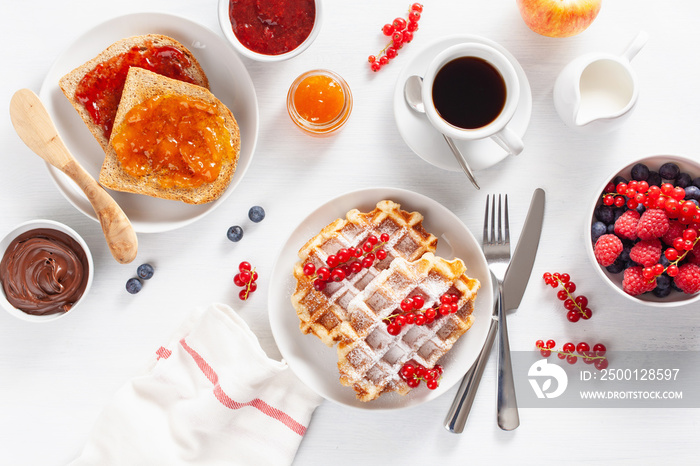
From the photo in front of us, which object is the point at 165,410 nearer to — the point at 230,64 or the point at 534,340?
the point at 230,64

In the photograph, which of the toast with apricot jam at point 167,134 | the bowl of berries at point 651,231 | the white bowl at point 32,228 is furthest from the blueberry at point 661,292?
the white bowl at point 32,228

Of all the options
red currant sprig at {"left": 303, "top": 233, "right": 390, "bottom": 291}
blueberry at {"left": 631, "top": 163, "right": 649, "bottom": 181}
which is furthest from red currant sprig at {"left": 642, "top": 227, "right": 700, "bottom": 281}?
red currant sprig at {"left": 303, "top": 233, "right": 390, "bottom": 291}

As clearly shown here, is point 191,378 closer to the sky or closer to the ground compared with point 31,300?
closer to the ground

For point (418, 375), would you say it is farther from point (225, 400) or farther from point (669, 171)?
point (669, 171)

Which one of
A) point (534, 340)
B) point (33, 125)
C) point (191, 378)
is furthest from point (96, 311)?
point (534, 340)

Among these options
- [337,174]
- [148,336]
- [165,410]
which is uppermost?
[337,174]
